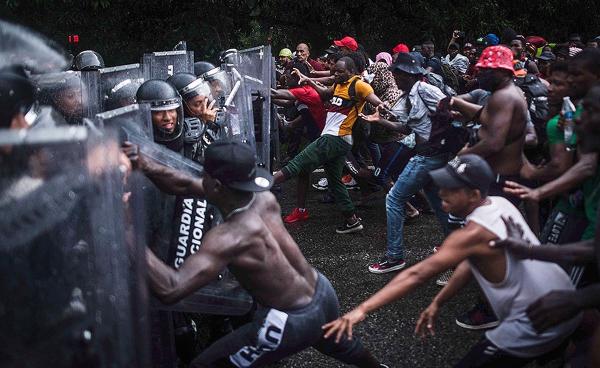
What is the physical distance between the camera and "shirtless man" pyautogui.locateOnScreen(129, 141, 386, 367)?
10.1 feet

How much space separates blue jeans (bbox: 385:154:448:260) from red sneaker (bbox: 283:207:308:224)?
6.14ft

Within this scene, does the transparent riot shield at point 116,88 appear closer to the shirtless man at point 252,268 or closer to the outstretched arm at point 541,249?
the shirtless man at point 252,268

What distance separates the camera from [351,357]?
362cm

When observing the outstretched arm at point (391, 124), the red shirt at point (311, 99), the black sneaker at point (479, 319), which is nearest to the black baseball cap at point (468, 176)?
the black sneaker at point (479, 319)

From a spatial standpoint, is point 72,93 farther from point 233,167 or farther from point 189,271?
point 189,271

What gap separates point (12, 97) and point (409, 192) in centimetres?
363

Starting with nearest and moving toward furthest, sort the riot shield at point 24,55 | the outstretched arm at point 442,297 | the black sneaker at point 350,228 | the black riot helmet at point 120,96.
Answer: the outstretched arm at point 442,297 < the riot shield at point 24,55 < the black riot helmet at point 120,96 < the black sneaker at point 350,228

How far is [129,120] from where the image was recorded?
317 cm

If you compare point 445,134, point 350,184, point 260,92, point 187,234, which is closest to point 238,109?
point 260,92

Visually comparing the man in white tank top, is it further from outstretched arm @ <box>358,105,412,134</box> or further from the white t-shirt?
outstretched arm @ <box>358,105,412,134</box>

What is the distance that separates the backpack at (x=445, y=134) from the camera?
5.61 metres

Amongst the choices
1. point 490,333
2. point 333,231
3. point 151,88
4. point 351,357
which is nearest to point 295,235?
Result: point 333,231

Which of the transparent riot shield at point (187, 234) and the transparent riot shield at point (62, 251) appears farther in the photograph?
the transparent riot shield at point (187, 234)

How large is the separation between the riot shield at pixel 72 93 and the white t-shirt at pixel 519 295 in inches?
108
